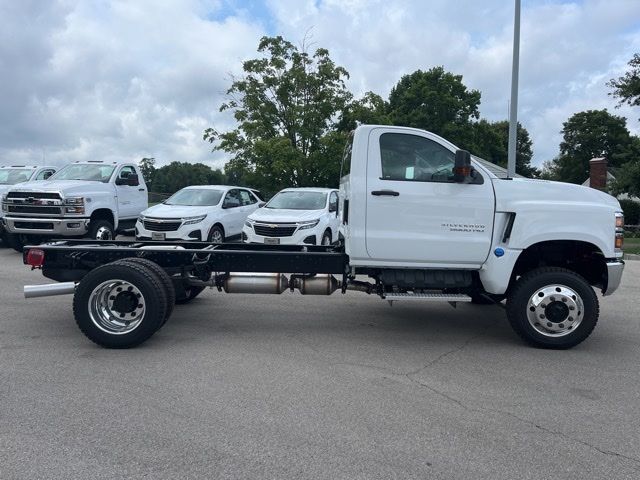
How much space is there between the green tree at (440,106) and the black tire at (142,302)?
34.7 m

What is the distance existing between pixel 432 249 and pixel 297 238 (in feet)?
20.4

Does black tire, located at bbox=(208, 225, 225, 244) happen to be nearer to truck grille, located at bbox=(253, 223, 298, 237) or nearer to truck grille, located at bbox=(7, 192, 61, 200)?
truck grille, located at bbox=(253, 223, 298, 237)

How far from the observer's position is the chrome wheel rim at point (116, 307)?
17.9 ft

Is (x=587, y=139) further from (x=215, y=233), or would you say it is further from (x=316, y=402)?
(x=316, y=402)

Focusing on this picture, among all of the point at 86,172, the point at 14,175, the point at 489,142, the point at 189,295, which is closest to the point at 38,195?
the point at 86,172

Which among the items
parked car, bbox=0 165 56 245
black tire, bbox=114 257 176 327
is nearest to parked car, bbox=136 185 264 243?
parked car, bbox=0 165 56 245

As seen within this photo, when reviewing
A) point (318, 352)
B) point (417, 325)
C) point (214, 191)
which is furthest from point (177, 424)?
point (214, 191)

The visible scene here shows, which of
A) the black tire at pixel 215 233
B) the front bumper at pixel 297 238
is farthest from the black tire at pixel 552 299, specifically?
the black tire at pixel 215 233

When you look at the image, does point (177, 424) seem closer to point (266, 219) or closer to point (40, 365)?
point (40, 365)

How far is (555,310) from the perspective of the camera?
5551 mm

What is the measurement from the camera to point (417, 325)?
6.68 metres

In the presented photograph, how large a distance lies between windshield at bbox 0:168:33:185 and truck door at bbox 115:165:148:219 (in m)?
3.63

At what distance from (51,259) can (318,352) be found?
320cm

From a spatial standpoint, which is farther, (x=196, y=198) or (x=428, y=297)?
(x=196, y=198)
